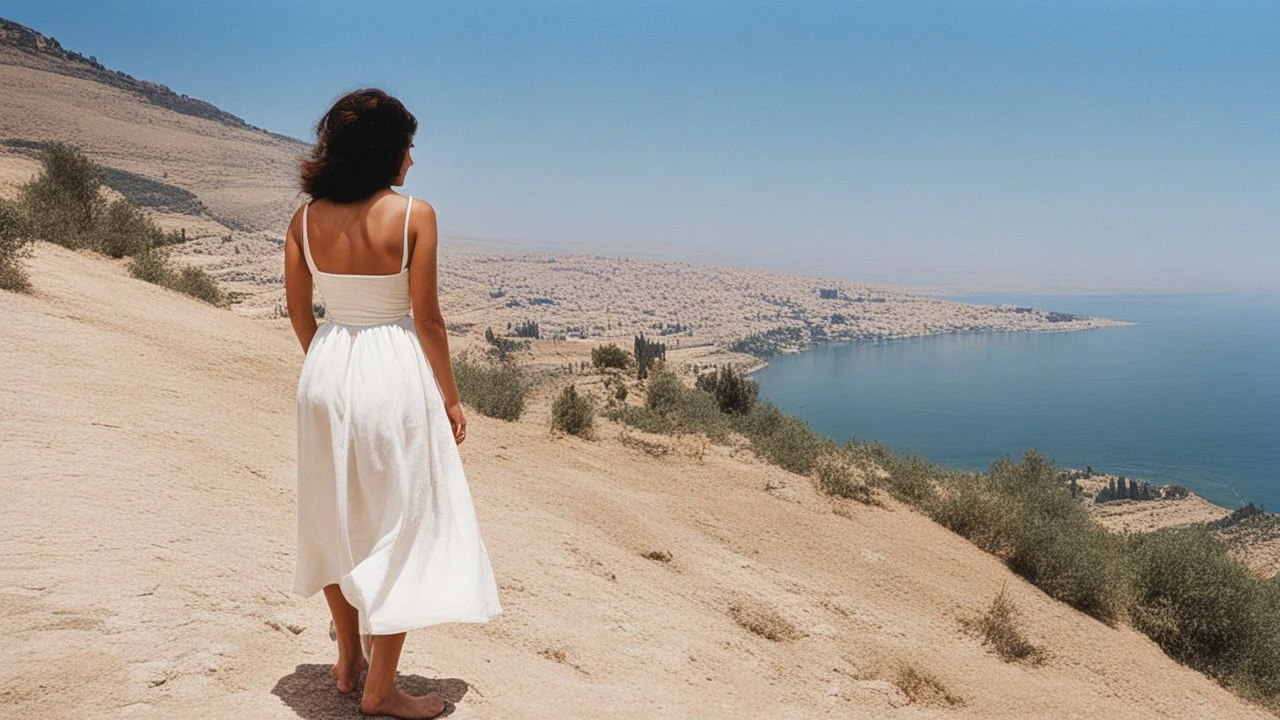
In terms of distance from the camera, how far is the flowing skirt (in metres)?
2.37

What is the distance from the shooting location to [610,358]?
21984 mm

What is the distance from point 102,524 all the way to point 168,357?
5861mm

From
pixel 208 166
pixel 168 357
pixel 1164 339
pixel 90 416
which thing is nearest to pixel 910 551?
pixel 90 416

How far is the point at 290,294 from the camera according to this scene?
8.59ft

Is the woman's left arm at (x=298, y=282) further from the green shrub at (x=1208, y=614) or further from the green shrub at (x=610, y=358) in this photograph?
the green shrub at (x=610, y=358)

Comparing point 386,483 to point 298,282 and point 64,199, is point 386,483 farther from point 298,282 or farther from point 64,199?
point 64,199

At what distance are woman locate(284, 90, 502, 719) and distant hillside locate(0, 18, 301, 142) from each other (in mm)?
92991

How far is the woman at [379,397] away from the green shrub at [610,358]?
1892cm

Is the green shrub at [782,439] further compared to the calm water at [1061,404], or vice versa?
the calm water at [1061,404]

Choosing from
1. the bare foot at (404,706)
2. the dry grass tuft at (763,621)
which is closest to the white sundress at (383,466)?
the bare foot at (404,706)

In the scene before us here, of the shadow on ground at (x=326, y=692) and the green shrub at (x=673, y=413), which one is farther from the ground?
the shadow on ground at (x=326, y=692)

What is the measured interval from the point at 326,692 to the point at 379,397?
1263mm

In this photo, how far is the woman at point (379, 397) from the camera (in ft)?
7.79

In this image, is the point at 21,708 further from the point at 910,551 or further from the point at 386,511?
the point at 910,551
